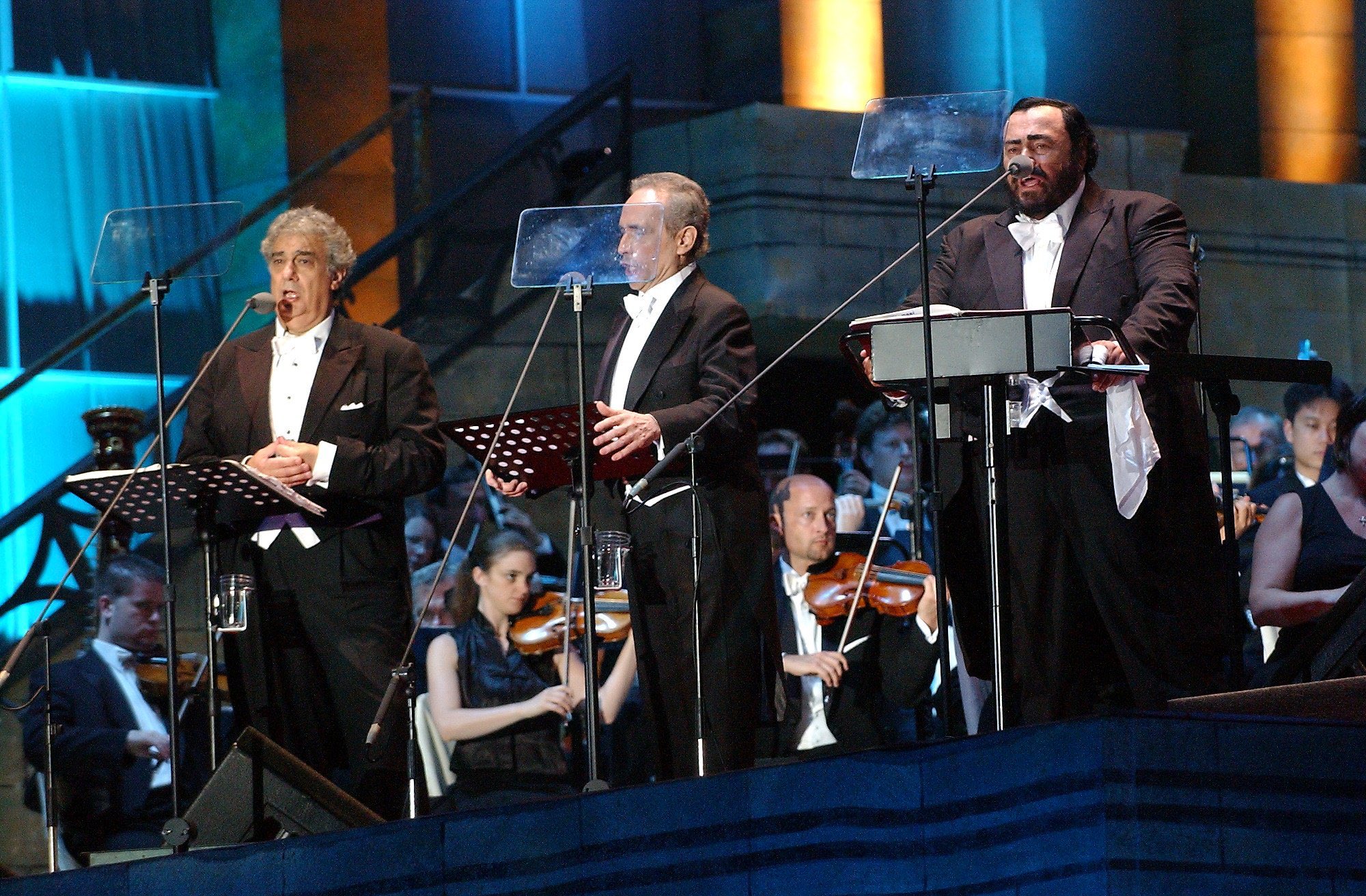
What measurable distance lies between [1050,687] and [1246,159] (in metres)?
6.80

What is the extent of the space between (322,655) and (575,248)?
1117 mm

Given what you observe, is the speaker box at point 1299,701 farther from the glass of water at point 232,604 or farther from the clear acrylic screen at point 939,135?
the glass of water at point 232,604

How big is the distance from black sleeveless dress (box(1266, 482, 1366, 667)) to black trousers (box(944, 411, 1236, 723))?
1.04 metres

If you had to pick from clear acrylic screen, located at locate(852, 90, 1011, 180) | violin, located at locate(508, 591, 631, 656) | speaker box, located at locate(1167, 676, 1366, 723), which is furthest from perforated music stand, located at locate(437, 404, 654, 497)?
violin, located at locate(508, 591, 631, 656)

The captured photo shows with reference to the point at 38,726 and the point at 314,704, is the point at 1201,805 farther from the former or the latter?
the point at 38,726

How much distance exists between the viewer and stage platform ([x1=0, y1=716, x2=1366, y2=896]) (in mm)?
3125

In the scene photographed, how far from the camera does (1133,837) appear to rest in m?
3.12

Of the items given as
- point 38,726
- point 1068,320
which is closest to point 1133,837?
point 1068,320

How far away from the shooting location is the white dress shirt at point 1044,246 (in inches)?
175

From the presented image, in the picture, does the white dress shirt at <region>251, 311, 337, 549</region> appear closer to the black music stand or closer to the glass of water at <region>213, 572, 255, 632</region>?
the glass of water at <region>213, 572, 255, 632</region>

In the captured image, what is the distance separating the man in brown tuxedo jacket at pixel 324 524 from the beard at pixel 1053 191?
143 cm

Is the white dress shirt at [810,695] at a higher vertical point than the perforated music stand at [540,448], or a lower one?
lower

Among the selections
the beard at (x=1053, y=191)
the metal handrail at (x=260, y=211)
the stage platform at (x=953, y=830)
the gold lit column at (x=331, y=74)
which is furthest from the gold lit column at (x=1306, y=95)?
the stage platform at (x=953, y=830)

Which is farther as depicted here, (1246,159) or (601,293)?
(1246,159)
